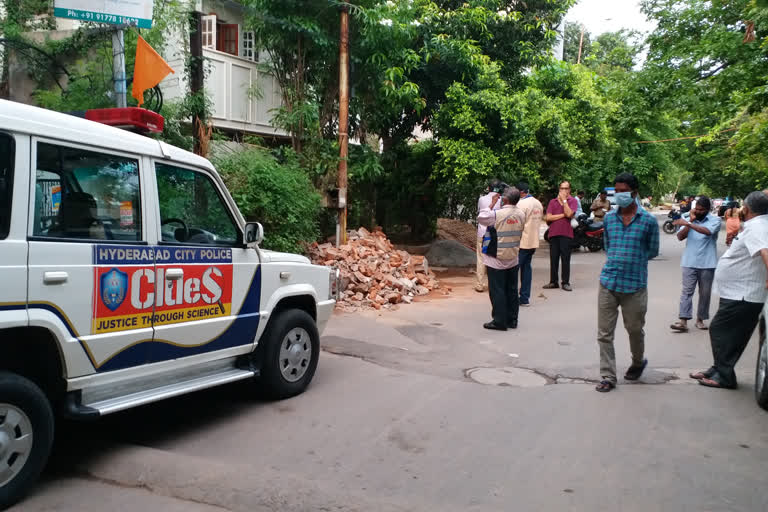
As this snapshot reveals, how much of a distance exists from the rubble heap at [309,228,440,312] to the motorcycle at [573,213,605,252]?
29.3ft

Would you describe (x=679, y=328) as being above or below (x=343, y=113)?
below

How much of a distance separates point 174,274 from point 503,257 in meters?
5.29

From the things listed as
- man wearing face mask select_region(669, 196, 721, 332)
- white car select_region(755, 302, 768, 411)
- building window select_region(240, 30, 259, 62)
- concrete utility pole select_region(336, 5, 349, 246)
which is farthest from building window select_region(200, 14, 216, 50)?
white car select_region(755, 302, 768, 411)

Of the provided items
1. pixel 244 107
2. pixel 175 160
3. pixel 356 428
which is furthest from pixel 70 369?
pixel 244 107

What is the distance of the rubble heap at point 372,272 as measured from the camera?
10.6 metres

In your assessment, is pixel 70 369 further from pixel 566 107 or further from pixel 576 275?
pixel 566 107

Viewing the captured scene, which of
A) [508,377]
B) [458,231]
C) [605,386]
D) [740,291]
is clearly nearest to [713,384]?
[740,291]

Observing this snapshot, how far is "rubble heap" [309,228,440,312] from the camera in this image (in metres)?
10.6

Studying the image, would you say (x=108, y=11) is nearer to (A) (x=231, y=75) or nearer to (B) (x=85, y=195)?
(B) (x=85, y=195)

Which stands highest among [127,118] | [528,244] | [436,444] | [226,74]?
[226,74]

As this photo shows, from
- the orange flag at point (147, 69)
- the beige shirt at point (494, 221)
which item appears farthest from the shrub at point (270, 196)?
the beige shirt at point (494, 221)

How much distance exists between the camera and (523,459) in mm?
4465

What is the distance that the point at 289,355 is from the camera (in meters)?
5.71

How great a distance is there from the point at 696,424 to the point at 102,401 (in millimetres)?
4493
